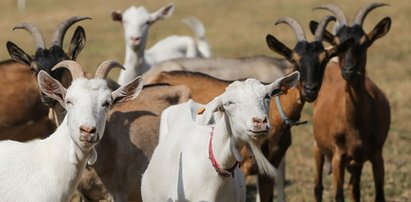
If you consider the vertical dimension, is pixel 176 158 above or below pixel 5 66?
below

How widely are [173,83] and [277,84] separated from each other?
4446mm

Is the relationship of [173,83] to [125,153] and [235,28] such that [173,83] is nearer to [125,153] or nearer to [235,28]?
[125,153]

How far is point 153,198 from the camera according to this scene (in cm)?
879

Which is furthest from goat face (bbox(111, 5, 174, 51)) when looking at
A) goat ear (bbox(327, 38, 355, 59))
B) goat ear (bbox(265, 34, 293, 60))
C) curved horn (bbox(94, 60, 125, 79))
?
→ curved horn (bbox(94, 60, 125, 79))

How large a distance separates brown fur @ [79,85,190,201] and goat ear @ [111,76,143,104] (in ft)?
6.37

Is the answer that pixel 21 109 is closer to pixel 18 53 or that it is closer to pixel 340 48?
pixel 18 53

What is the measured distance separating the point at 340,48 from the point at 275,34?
1981 centimetres

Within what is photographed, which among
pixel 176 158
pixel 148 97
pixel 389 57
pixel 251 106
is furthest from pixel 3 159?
pixel 389 57

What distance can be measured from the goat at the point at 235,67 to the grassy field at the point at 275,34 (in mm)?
1443

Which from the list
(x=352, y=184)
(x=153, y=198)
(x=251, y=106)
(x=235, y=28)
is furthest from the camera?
(x=235, y=28)

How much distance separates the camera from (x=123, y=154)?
9.94m

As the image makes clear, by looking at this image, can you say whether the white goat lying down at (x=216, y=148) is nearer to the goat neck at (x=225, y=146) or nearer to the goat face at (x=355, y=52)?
the goat neck at (x=225, y=146)

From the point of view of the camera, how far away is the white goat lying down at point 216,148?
7457mm

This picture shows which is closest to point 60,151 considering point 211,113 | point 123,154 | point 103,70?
point 103,70
